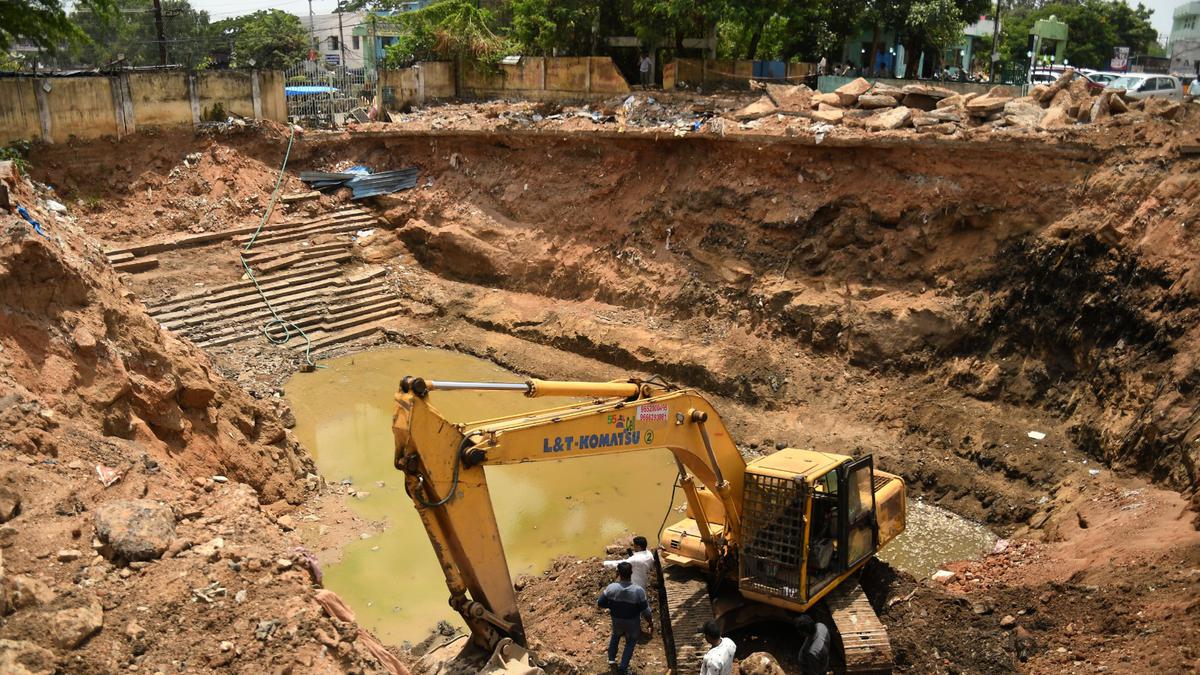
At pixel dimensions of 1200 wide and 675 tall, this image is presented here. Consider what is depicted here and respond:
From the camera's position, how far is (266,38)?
45.8 meters

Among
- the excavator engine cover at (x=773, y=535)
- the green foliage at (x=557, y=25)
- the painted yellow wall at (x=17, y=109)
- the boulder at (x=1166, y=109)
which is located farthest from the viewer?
the green foliage at (x=557, y=25)

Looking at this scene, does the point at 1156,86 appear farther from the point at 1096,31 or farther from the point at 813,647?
the point at 1096,31

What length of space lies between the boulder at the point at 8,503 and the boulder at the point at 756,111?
50.9 feet

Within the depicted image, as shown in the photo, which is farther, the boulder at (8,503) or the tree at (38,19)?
the tree at (38,19)

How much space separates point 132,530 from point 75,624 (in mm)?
1387

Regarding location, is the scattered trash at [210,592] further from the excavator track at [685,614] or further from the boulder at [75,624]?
the excavator track at [685,614]

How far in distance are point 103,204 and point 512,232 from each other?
9.18 m

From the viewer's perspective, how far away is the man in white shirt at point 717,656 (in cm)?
783

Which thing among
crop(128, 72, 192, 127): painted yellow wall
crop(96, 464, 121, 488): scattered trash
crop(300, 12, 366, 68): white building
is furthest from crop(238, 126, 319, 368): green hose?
crop(300, 12, 366, 68): white building

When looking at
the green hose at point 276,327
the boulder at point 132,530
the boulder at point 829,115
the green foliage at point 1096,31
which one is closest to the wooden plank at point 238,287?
the green hose at point 276,327

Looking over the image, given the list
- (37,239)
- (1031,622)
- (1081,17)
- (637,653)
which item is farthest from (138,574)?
(1081,17)

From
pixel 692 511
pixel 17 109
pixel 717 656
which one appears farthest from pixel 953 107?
pixel 17 109

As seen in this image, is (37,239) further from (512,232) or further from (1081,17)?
(1081,17)

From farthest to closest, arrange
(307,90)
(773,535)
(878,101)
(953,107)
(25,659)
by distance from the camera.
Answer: (307,90)
(878,101)
(953,107)
(773,535)
(25,659)
